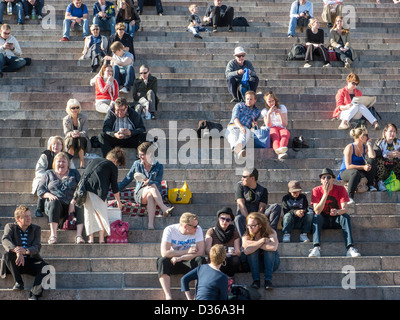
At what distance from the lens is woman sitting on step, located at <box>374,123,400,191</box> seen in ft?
45.1

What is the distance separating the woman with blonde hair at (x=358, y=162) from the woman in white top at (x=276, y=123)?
1167 millimetres

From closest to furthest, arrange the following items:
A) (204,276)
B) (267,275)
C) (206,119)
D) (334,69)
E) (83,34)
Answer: (204,276) → (267,275) → (206,119) → (334,69) → (83,34)

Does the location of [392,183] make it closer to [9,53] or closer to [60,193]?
[60,193]

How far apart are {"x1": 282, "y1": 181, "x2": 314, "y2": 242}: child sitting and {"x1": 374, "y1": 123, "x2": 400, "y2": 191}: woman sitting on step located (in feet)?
5.79

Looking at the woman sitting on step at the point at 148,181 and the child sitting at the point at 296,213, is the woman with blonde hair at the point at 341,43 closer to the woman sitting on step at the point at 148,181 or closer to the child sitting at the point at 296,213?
the child sitting at the point at 296,213

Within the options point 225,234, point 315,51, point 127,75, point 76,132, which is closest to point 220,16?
point 315,51

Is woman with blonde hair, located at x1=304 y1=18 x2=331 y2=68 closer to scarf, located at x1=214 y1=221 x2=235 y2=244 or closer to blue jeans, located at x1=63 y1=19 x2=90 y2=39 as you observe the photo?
blue jeans, located at x1=63 y1=19 x2=90 y2=39

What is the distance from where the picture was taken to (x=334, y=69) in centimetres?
1819

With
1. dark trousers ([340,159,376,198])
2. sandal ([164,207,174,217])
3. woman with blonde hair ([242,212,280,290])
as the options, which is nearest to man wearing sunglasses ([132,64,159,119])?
sandal ([164,207,174,217])

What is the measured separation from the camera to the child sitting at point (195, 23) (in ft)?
65.3

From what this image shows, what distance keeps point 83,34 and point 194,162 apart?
20.8ft

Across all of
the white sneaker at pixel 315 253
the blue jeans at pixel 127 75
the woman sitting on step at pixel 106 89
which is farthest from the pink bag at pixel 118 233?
the blue jeans at pixel 127 75
